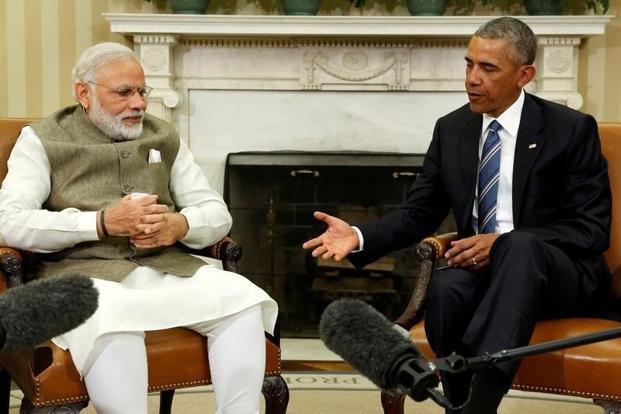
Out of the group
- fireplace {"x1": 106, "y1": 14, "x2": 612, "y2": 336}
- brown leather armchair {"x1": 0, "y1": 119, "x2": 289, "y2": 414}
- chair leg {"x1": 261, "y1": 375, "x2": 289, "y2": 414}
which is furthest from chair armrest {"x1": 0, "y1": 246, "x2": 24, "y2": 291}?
fireplace {"x1": 106, "y1": 14, "x2": 612, "y2": 336}

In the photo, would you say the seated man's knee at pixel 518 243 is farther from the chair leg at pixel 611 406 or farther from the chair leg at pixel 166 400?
the chair leg at pixel 166 400

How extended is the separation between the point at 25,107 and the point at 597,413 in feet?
→ 9.97

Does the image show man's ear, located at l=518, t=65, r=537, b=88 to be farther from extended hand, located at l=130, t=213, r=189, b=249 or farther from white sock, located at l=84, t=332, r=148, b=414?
white sock, located at l=84, t=332, r=148, b=414

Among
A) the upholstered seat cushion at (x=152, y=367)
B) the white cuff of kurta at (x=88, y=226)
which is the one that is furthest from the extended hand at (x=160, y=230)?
the upholstered seat cushion at (x=152, y=367)

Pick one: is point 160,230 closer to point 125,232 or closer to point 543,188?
point 125,232

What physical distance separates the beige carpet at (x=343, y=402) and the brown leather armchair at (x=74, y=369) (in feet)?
2.45

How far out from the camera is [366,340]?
904 mm

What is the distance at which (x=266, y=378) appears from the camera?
7.72 feet

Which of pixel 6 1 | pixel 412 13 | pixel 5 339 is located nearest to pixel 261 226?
pixel 412 13

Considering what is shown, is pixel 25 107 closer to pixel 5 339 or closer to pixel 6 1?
pixel 6 1

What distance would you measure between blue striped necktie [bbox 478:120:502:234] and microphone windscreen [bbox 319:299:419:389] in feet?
5.16

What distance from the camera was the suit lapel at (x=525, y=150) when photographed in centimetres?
246

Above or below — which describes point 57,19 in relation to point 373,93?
above

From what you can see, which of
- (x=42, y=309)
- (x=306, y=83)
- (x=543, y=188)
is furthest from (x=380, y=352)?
(x=306, y=83)
